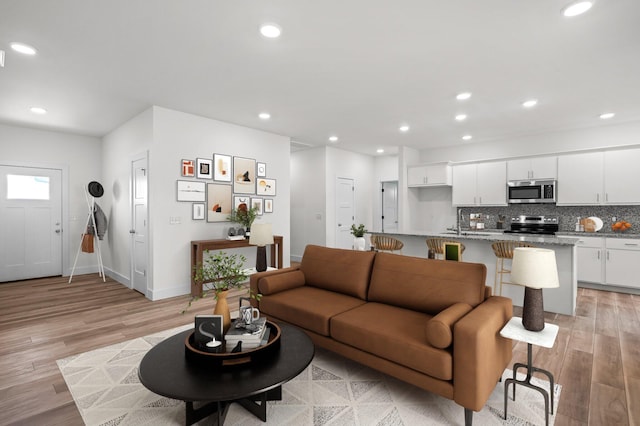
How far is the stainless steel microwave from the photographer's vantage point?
5.86 m

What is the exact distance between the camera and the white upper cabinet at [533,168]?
5.86m

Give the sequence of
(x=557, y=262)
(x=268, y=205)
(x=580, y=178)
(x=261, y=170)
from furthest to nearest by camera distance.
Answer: (x=268, y=205) < (x=261, y=170) < (x=580, y=178) < (x=557, y=262)

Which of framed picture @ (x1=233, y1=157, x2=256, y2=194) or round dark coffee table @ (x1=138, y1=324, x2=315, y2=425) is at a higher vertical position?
framed picture @ (x1=233, y1=157, x2=256, y2=194)

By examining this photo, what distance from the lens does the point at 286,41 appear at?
288cm

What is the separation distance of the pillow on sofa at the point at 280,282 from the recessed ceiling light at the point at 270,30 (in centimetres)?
223

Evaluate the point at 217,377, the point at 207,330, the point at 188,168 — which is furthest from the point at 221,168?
the point at 217,377

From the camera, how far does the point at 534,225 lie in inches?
244

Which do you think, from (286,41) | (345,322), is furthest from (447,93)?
(345,322)

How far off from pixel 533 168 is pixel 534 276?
5.07 meters

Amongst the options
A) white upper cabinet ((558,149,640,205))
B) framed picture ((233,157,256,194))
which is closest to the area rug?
framed picture ((233,157,256,194))

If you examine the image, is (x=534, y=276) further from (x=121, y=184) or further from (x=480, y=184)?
(x=121, y=184)

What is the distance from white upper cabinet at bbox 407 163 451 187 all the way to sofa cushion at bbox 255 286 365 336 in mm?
4859

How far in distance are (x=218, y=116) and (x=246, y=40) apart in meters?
2.47

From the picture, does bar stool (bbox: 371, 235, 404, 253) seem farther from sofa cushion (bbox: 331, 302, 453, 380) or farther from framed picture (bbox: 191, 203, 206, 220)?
framed picture (bbox: 191, 203, 206, 220)
